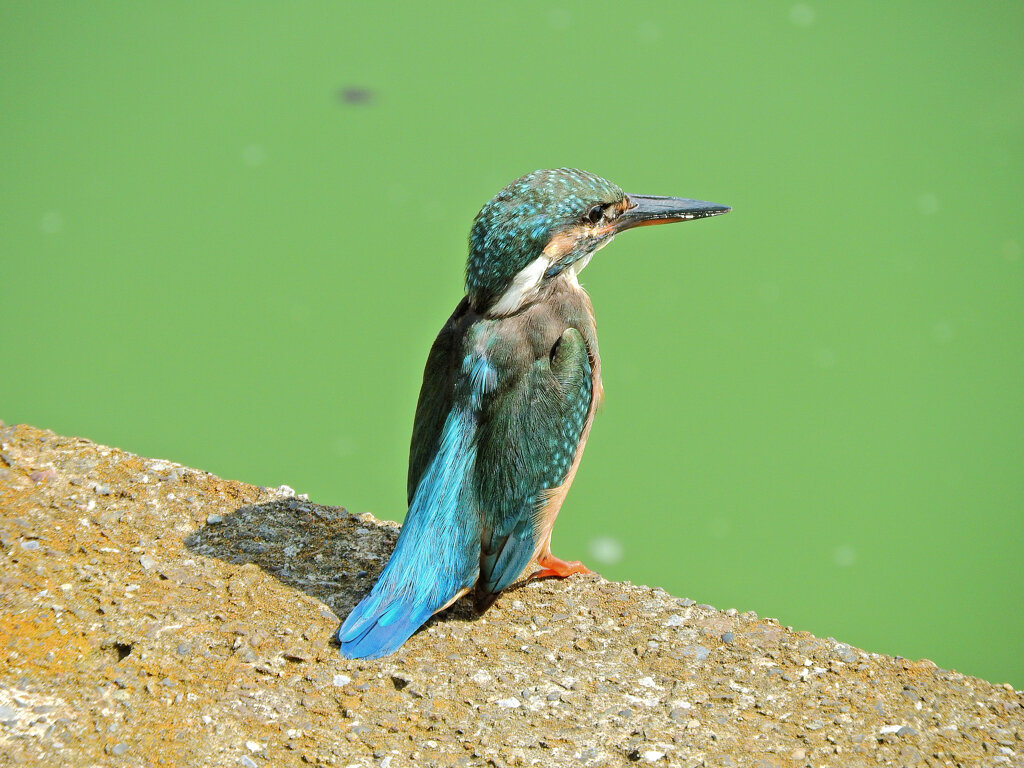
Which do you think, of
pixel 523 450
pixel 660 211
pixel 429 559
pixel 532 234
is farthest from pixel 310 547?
pixel 660 211

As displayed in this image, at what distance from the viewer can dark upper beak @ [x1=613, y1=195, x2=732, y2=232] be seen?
292 centimetres

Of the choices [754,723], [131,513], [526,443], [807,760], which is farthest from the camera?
[131,513]

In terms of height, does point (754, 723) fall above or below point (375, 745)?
above

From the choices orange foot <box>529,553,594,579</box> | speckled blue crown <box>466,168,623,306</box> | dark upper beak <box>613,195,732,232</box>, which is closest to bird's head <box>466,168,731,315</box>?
speckled blue crown <box>466,168,623,306</box>

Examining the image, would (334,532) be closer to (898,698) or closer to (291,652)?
(291,652)

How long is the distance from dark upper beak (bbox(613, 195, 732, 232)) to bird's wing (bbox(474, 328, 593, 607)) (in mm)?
432

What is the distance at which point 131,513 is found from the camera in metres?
3.01

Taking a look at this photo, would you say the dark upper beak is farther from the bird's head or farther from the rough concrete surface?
the rough concrete surface

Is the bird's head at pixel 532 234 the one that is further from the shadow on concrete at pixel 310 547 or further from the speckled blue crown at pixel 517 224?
the shadow on concrete at pixel 310 547

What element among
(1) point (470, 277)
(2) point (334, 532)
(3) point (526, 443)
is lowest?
(2) point (334, 532)

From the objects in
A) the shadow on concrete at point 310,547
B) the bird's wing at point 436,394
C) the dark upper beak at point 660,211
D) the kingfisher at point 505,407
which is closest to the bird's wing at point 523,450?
the kingfisher at point 505,407

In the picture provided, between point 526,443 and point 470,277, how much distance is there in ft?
1.60

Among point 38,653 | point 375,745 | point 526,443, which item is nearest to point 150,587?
point 38,653

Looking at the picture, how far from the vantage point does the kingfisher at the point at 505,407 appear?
2.62 m
